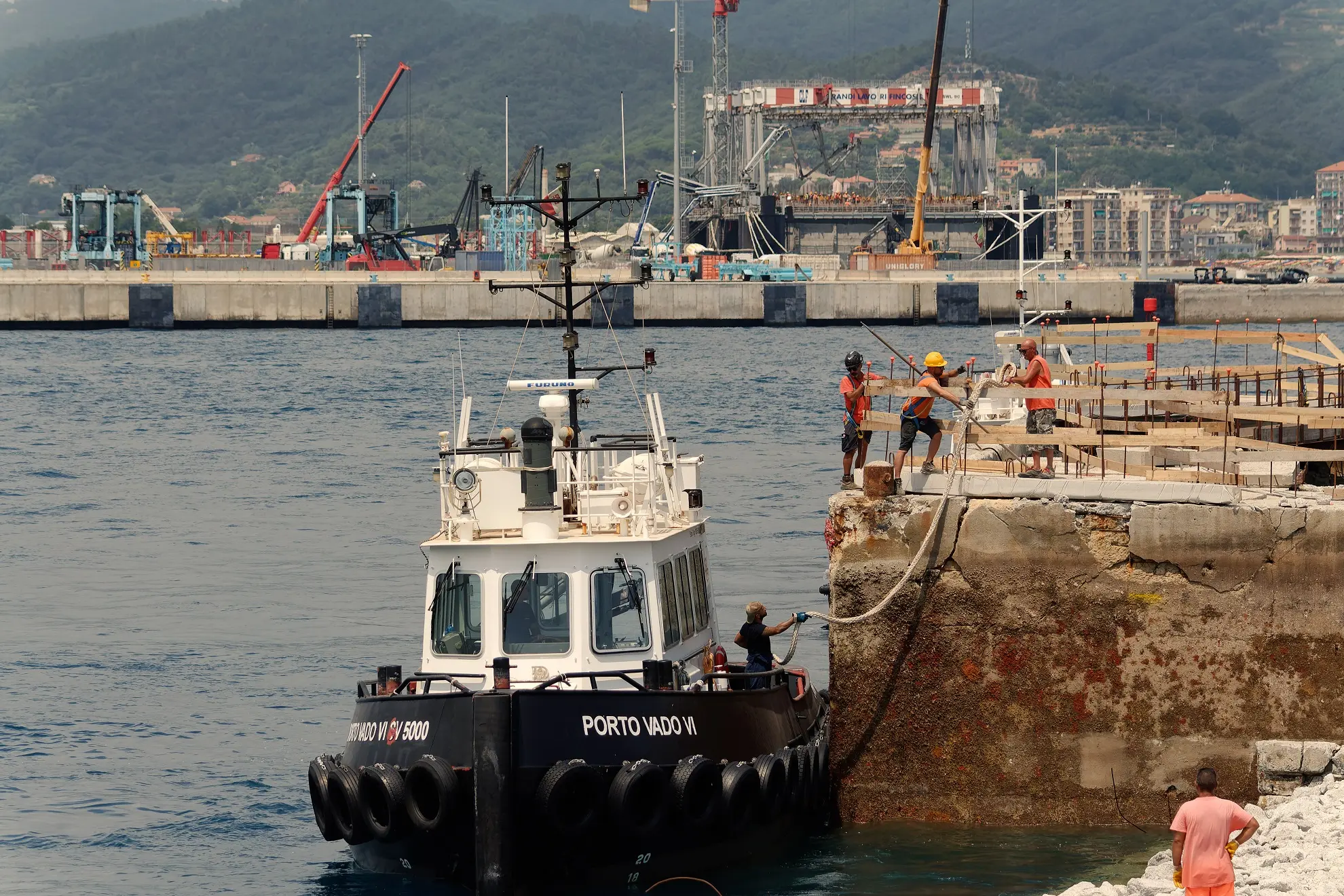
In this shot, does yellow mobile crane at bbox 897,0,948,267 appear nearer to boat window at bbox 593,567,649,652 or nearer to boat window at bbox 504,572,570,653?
boat window at bbox 593,567,649,652

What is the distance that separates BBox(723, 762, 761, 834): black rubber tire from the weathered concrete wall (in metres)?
1.50

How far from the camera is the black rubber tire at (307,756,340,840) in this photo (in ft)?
57.0

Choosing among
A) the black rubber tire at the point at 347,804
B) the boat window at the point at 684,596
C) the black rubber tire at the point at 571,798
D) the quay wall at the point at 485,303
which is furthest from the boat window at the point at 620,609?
the quay wall at the point at 485,303

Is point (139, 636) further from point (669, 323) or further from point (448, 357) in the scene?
point (669, 323)

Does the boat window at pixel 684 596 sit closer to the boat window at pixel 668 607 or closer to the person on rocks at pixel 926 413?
the boat window at pixel 668 607

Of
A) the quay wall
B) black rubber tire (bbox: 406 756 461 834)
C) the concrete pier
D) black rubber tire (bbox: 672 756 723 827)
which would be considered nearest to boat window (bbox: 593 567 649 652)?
black rubber tire (bbox: 672 756 723 827)

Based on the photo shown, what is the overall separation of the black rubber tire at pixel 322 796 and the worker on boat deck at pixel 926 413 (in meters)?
5.83

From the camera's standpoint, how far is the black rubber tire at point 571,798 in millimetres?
16234

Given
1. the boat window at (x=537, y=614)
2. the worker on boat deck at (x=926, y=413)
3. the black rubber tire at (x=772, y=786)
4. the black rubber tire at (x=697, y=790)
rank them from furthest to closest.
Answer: the worker on boat deck at (x=926, y=413) < the boat window at (x=537, y=614) < the black rubber tire at (x=772, y=786) < the black rubber tire at (x=697, y=790)

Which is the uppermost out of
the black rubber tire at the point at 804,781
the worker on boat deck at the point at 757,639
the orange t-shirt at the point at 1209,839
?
the worker on boat deck at the point at 757,639

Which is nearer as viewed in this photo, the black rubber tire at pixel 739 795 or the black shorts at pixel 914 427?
the black rubber tire at pixel 739 795

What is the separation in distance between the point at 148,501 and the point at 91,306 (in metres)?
72.0

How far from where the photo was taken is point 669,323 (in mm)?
112125

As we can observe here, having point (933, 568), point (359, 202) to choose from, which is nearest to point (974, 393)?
point (933, 568)
